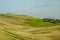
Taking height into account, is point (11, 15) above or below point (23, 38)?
above

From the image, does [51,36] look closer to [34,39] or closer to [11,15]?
[34,39]

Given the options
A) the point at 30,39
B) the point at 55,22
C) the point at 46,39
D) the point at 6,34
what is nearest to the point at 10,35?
the point at 6,34

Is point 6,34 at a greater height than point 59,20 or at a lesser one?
lesser

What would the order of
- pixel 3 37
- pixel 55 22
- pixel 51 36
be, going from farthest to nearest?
1. pixel 55 22
2. pixel 51 36
3. pixel 3 37

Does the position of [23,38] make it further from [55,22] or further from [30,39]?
[55,22]

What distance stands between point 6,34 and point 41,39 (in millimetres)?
4208

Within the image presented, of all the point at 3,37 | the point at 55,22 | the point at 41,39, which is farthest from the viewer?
the point at 55,22

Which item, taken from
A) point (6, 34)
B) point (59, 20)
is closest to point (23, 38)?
point (6, 34)

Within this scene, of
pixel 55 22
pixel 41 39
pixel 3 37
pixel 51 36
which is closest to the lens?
pixel 3 37

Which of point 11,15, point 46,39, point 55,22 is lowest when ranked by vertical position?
point 46,39

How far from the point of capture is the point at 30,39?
73.5 ft

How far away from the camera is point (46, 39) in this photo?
75.7ft

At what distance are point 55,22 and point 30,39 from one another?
86.4ft

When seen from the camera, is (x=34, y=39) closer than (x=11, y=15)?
Yes
